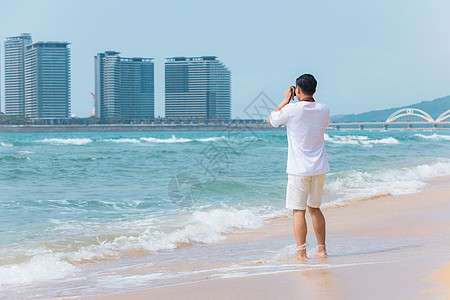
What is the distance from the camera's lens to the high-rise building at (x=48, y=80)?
503 feet

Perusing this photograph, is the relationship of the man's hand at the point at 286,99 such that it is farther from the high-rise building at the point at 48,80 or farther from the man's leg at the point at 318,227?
the high-rise building at the point at 48,80

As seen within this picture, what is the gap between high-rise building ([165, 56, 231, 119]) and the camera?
120 m

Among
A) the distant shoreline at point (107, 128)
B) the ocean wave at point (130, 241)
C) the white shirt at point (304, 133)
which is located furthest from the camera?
the distant shoreline at point (107, 128)

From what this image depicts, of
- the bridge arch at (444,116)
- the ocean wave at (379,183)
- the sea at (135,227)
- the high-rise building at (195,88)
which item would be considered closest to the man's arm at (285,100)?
the sea at (135,227)

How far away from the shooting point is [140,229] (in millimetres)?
5688

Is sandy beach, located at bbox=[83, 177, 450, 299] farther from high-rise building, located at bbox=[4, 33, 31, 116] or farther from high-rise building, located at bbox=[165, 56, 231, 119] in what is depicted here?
high-rise building, located at bbox=[4, 33, 31, 116]

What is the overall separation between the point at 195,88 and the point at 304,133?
134814 mm

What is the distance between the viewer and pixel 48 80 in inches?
6201

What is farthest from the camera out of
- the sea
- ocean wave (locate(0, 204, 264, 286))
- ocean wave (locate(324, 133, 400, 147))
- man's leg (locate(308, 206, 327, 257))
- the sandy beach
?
ocean wave (locate(324, 133, 400, 147))

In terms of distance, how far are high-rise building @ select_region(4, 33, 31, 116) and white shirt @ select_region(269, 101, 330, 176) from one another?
169494 mm

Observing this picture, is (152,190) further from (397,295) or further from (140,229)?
(397,295)

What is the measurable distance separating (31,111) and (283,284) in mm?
164981

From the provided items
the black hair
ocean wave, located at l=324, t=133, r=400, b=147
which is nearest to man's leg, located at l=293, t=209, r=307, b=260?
the black hair

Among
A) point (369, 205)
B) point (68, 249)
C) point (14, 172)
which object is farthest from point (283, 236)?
point (14, 172)
